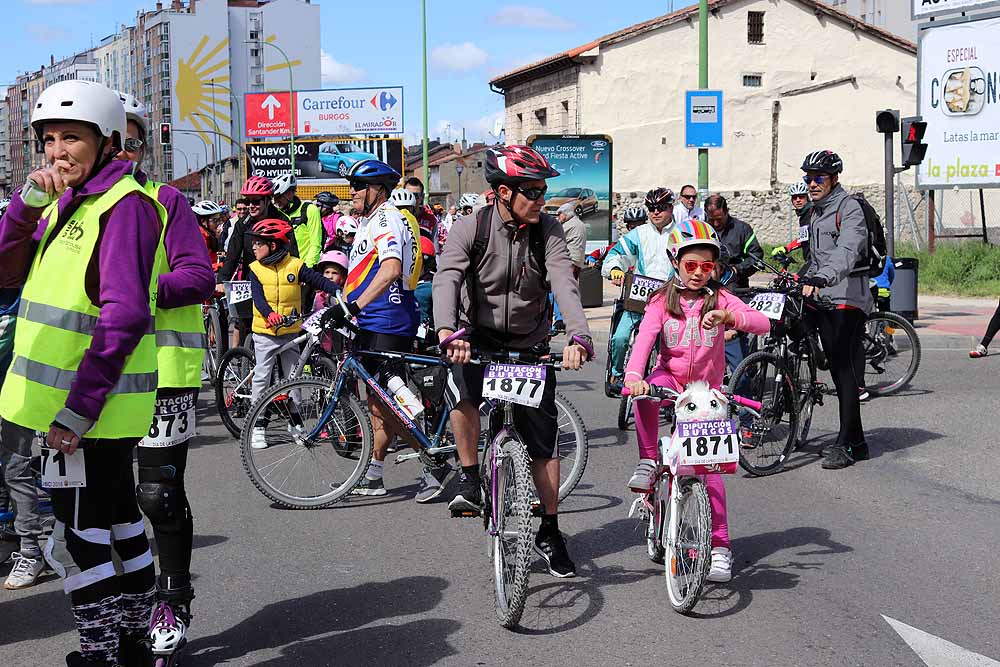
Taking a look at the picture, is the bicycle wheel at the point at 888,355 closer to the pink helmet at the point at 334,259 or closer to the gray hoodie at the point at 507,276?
the pink helmet at the point at 334,259

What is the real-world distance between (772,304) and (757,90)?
36826mm

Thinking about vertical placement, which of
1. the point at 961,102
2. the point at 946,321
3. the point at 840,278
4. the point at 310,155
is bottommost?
the point at 946,321

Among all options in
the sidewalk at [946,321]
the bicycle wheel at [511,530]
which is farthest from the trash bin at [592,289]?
the bicycle wheel at [511,530]

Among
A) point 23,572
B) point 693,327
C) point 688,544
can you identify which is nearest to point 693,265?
point 693,327

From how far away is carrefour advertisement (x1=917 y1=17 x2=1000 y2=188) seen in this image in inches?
1018

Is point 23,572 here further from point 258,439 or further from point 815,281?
point 815,281

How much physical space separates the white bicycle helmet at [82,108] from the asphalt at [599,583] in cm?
201

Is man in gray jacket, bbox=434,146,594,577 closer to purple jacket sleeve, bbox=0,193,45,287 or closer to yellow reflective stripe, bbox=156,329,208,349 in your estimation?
yellow reflective stripe, bbox=156,329,208,349

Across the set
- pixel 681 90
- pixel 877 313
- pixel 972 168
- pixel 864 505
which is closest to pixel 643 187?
pixel 681 90

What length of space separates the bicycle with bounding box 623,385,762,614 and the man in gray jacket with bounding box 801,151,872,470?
3.21m

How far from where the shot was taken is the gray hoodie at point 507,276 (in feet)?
17.6

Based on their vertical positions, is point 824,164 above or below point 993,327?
above

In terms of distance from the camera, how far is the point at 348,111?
236 feet

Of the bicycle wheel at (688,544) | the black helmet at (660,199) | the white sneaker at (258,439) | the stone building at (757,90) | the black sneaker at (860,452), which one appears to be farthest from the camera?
the stone building at (757,90)
